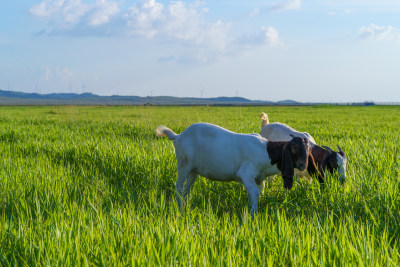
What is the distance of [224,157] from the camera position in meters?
4.86

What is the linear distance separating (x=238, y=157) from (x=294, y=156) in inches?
28.4

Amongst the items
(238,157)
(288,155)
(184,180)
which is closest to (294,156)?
(288,155)

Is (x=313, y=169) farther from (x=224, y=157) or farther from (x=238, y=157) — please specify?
(x=224, y=157)

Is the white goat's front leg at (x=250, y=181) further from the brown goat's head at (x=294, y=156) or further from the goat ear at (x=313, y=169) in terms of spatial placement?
the goat ear at (x=313, y=169)

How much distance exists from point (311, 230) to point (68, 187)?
11.2 feet

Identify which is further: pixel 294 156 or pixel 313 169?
pixel 313 169

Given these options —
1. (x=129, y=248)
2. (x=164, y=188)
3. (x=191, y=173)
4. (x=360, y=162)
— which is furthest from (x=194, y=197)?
(x=360, y=162)

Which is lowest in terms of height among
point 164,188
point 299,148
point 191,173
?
point 164,188

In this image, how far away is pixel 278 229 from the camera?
134 inches

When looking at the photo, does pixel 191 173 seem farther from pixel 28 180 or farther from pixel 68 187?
pixel 28 180

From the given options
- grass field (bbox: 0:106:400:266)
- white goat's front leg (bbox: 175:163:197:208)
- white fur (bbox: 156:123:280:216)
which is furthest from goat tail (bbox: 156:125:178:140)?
grass field (bbox: 0:106:400:266)

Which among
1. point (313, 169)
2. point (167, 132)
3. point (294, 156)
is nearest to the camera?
point (294, 156)

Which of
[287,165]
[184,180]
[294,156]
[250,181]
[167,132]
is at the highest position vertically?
[167,132]

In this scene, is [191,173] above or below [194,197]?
above
